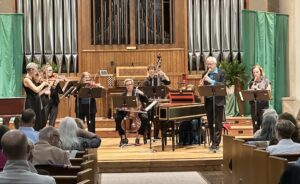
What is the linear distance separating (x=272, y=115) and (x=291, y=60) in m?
7.41

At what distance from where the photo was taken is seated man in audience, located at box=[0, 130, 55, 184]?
3.53 m

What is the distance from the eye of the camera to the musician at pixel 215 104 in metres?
11.0

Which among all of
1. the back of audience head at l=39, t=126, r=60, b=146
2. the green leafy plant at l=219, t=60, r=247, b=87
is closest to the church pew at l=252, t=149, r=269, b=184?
the back of audience head at l=39, t=126, r=60, b=146

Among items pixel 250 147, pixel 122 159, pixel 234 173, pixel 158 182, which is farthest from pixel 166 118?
pixel 250 147

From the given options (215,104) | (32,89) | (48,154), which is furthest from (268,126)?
(32,89)

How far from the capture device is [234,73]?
50.5ft

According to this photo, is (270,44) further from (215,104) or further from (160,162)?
(160,162)

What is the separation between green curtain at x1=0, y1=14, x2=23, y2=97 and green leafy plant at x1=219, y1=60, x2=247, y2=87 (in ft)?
14.6

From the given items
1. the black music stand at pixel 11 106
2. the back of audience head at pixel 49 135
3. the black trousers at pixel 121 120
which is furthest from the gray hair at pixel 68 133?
the black trousers at pixel 121 120

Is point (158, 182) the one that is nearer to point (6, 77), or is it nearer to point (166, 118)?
point (166, 118)

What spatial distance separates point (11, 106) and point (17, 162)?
7085mm

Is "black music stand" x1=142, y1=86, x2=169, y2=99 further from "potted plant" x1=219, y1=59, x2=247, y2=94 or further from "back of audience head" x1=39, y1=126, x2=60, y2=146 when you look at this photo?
"back of audience head" x1=39, y1=126, x2=60, y2=146

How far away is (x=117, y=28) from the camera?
52.9ft

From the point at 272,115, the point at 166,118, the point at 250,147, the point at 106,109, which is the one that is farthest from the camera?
the point at 106,109
